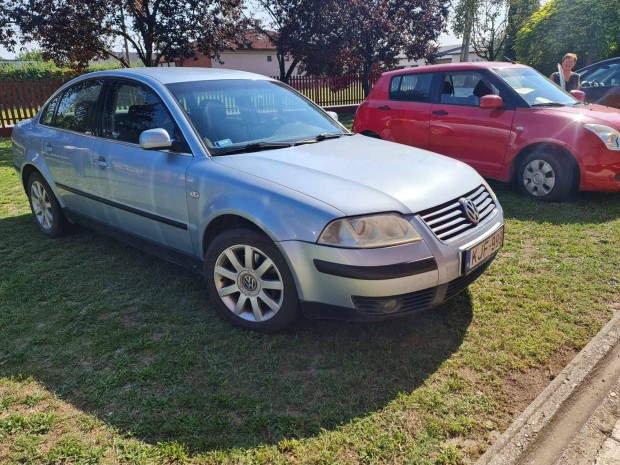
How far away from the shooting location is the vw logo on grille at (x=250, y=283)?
10.2ft

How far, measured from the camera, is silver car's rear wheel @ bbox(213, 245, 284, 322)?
302 cm

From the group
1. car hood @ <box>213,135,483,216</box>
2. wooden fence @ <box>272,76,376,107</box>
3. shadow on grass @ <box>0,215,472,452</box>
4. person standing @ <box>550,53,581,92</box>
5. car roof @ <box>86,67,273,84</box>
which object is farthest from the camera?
wooden fence @ <box>272,76,376,107</box>

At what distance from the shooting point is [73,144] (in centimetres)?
439

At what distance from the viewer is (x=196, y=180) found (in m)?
3.26

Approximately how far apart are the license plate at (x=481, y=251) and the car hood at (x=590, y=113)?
3.11m

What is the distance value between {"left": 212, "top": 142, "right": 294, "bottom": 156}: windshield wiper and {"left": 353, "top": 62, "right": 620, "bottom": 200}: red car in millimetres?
3424

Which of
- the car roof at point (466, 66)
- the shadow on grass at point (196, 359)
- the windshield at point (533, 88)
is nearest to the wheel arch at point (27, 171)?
the shadow on grass at point (196, 359)

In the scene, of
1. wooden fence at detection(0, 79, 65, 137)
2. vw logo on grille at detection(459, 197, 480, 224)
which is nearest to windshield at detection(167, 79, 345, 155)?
vw logo on grille at detection(459, 197, 480, 224)

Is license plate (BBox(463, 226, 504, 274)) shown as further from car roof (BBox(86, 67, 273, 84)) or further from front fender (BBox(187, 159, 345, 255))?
car roof (BBox(86, 67, 273, 84))

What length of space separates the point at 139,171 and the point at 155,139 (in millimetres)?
482

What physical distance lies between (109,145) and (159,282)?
1173 millimetres

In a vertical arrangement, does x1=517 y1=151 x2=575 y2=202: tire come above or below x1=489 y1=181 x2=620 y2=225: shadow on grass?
above

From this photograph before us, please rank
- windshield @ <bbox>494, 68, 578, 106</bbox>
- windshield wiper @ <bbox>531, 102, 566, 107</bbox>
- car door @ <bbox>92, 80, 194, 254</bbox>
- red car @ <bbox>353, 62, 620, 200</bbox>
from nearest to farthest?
car door @ <bbox>92, 80, 194, 254</bbox>, red car @ <bbox>353, 62, 620, 200</bbox>, windshield wiper @ <bbox>531, 102, 566, 107</bbox>, windshield @ <bbox>494, 68, 578, 106</bbox>

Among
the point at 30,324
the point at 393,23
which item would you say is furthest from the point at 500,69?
the point at 393,23
